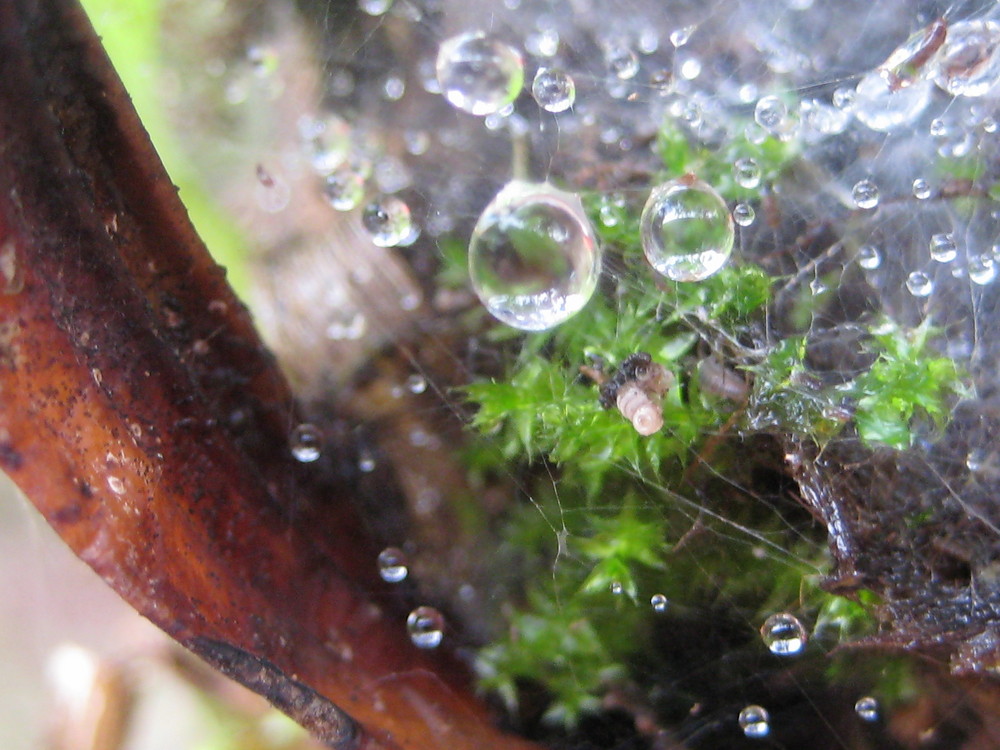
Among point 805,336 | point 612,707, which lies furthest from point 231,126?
point 612,707

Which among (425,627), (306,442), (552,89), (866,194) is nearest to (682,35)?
(552,89)

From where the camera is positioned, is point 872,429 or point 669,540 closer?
point 872,429

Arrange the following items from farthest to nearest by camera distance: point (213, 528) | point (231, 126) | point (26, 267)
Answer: point (231, 126), point (213, 528), point (26, 267)

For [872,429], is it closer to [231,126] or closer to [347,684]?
[347,684]

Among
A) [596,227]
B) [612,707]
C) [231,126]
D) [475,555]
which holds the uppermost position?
[231,126]

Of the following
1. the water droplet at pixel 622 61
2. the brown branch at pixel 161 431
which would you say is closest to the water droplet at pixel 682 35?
the water droplet at pixel 622 61

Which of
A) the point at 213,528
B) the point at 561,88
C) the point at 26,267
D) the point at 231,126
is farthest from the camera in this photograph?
the point at 231,126
